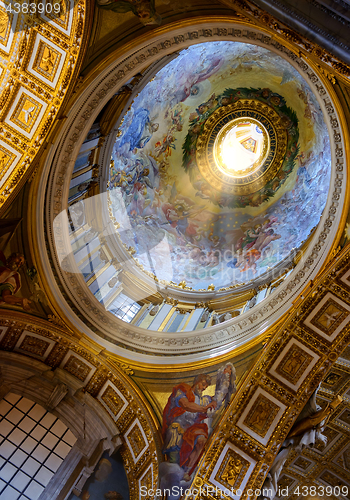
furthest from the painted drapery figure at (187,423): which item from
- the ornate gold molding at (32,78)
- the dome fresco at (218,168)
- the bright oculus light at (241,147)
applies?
the bright oculus light at (241,147)

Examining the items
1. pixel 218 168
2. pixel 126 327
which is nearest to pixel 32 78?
pixel 126 327

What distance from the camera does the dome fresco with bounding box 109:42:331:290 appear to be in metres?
15.9

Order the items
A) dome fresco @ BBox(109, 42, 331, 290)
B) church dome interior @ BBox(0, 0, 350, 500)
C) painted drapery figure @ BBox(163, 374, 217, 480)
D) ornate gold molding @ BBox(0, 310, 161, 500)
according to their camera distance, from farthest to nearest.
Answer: dome fresco @ BBox(109, 42, 331, 290), ornate gold molding @ BBox(0, 310, 161, 500), painted drapery figure @ BBox(163, 374, 217, 480), church dome interior @ BBox(0, 0, 350, 500)

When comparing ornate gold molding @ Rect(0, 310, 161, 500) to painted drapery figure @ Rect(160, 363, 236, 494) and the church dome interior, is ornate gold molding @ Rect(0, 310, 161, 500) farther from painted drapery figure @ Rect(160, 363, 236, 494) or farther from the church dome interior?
painted drapery figure @ Rect(160, 363, 236, 494)

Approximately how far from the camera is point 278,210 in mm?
17906

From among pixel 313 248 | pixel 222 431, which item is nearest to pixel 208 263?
pixel 313 248

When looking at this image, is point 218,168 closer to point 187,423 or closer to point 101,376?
point 101,376

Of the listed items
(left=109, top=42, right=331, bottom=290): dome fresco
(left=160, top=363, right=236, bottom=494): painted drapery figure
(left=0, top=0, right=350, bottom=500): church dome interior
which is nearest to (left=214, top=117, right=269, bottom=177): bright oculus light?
(left=109, top=42, right=331, bottom=290): dome fresco

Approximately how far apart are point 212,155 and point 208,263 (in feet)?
17.6

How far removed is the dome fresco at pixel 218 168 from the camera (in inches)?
625

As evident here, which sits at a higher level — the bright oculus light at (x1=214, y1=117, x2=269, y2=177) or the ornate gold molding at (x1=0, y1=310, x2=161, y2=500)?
the bright oculus light at (x1=214, y1=117, x2=269, y2=177)

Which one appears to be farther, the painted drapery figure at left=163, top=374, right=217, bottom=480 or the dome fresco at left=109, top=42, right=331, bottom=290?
the dome fresco at left=109, top=42, right=331, bottom=290

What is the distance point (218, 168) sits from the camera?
19.9 metres

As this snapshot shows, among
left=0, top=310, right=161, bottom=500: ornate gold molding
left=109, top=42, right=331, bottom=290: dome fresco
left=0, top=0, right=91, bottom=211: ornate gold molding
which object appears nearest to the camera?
left=0, top=0, right=91, bottom=211: ornate gold molding
